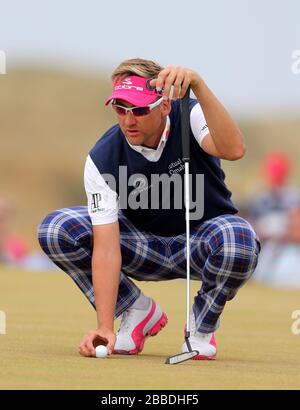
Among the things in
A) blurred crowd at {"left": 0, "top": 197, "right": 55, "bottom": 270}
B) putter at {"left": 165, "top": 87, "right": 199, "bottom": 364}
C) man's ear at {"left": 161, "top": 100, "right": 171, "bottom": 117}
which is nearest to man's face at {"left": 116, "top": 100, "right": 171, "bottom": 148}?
man's ear at {"left": 161, "top": 100, "right": 171, "bottom": 117}

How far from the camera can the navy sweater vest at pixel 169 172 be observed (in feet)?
24.8

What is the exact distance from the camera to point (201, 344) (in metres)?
7.51

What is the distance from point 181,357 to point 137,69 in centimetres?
172

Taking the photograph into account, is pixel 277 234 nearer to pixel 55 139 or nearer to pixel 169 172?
pixel 169 172

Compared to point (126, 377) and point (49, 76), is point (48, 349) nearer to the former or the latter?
point (126, 377)

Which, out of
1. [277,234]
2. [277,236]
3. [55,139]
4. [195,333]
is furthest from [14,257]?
[55,139]

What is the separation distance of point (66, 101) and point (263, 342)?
64.8 metres

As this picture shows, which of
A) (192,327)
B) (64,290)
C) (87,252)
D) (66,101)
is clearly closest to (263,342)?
(192,327)

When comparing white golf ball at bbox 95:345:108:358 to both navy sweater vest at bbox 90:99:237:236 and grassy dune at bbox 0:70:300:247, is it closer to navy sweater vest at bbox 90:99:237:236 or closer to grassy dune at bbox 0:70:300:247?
navy sweater vest at bbox 90:99:237:236

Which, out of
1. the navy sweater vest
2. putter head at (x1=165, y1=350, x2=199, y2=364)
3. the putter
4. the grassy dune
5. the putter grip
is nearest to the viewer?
putter head at (x1=165, y1=350, x2=199, y2=364)

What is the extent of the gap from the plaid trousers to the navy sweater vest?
11cm

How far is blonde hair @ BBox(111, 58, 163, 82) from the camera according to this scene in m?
7.26

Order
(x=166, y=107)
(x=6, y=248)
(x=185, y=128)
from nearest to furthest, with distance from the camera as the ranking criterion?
1. (x=185, y=128)
2. (x=166, y=107)
3. (x=6, y=248)
